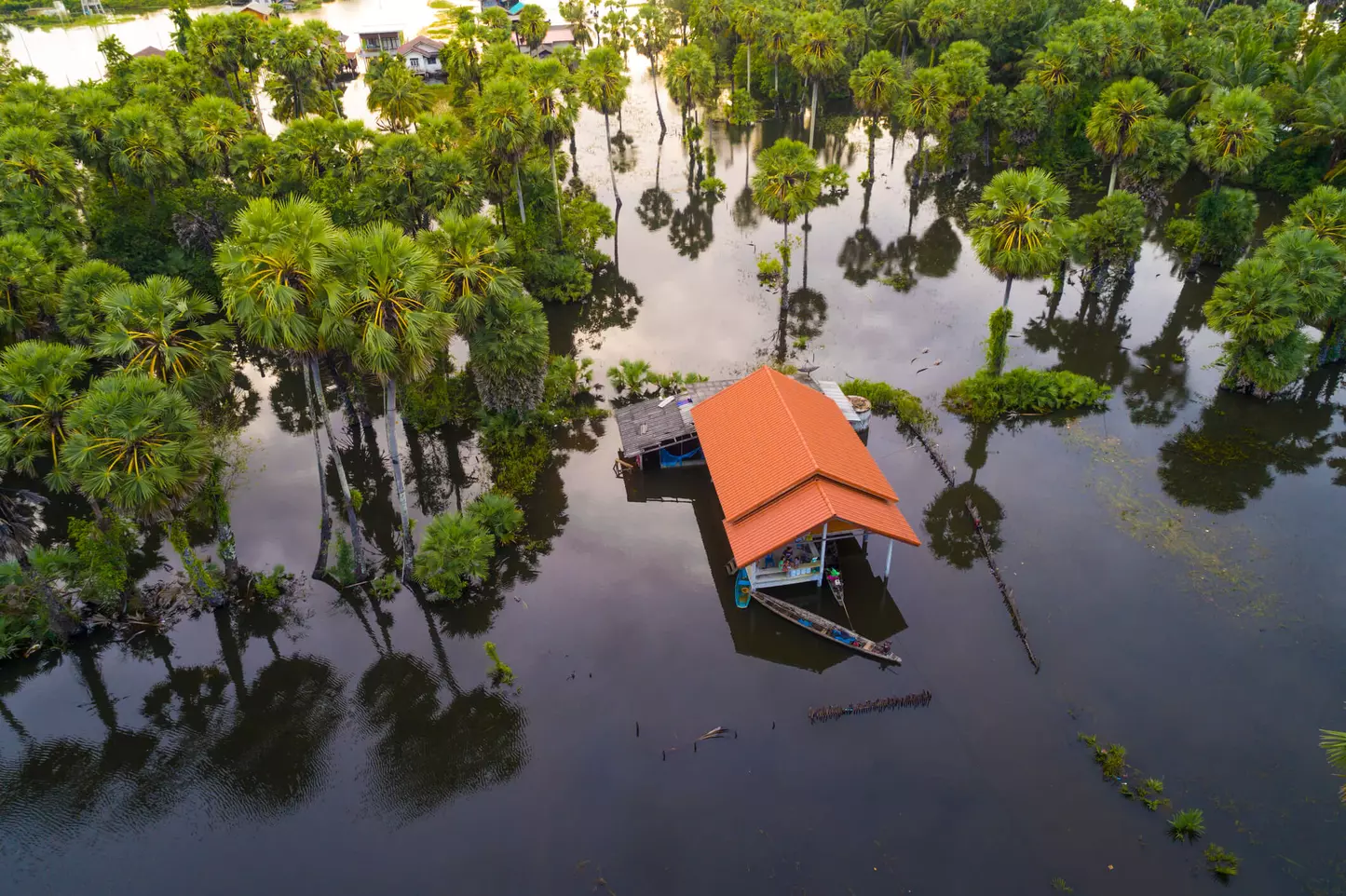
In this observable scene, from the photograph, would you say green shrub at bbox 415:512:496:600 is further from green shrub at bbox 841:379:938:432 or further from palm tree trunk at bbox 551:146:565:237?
palm tree trunk at bbox 551:146:565:237

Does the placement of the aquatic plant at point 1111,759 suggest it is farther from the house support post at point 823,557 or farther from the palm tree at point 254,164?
the palm tree at point 254,164

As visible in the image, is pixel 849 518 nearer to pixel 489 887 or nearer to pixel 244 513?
pixel 489 887

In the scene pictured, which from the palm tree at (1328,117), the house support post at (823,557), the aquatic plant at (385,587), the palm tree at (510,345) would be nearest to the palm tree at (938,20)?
the palm tree at (1328,117)

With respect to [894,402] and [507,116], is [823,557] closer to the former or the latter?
[894,402]

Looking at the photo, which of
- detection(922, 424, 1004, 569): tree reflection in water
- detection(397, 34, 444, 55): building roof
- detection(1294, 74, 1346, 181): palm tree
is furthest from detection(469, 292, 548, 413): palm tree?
detection(397, 34, 444, 55): building roof

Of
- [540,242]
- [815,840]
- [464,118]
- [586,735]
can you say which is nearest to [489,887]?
[586,735]

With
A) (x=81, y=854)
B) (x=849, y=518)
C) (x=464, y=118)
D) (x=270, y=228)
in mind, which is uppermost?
(x=270, y=228)
